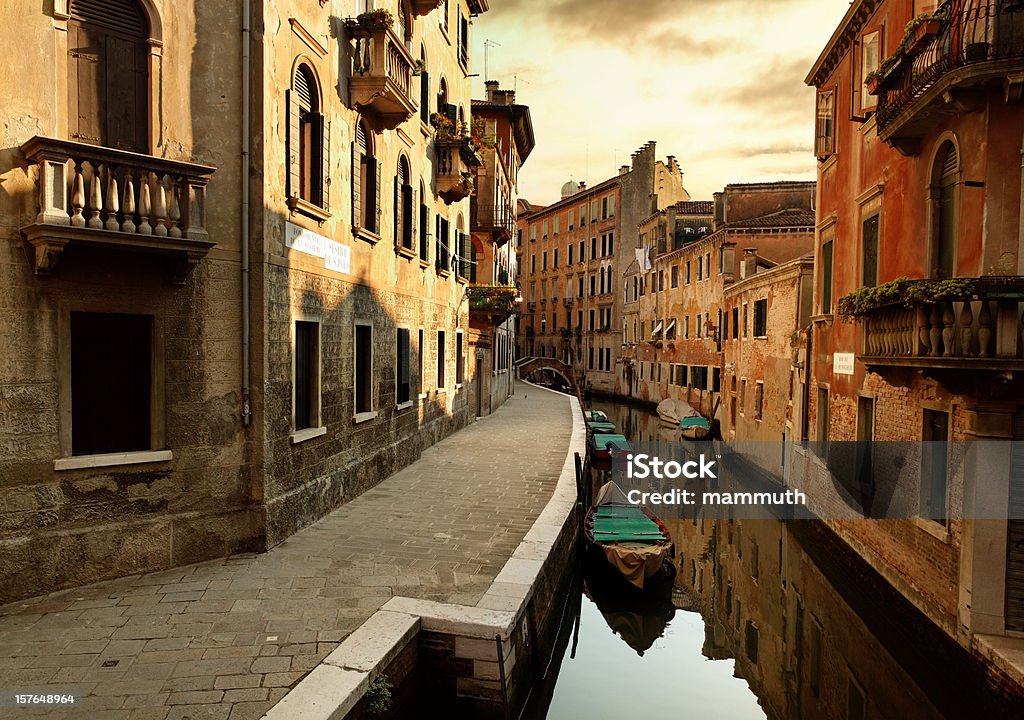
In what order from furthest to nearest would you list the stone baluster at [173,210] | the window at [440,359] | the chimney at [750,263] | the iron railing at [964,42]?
the chimney at [750,263] < the window at [440,359] < the iron railing at [964,42] < the stone baluster at [173,210]

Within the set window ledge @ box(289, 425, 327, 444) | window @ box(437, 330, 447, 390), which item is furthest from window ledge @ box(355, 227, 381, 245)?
window @ box(437, 330, 447, 390)

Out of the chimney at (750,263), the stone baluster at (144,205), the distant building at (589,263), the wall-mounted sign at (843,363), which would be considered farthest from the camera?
the distant building at (589,263)

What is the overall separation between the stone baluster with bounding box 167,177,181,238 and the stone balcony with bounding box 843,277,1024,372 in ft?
29.4

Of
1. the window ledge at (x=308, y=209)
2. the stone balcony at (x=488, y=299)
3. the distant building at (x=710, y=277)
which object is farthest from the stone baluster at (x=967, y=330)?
the distant building at (x=710, y=277)

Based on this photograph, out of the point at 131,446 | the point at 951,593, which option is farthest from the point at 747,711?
the point at 131,446

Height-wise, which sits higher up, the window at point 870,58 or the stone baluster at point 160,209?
the window at point 870,58

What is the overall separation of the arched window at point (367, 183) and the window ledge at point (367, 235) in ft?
0.23

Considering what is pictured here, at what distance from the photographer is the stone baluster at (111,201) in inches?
276

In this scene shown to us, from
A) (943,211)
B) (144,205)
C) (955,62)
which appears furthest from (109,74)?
(943,211)

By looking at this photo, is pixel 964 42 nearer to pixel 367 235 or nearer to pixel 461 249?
pixel 367 235

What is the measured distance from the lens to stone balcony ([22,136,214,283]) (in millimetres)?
6676

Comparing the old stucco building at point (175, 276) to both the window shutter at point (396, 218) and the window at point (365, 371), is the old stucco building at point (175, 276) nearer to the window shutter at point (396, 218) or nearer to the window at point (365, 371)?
the window at point (365, 371)

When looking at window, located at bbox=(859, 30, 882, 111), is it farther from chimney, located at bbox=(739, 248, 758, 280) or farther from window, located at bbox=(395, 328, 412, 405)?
chimney, located at bbox=(739, 248, 758, 280)

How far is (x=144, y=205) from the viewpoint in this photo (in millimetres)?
7312
